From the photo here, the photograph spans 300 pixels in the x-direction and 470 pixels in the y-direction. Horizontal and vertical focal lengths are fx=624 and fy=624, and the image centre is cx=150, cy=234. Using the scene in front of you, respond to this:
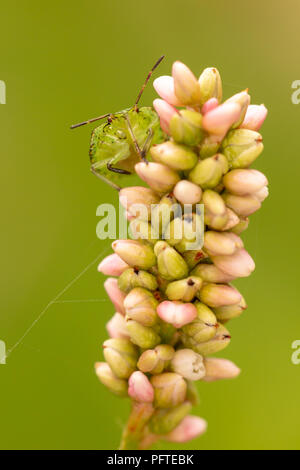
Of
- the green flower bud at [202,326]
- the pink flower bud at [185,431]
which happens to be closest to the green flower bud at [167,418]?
the pink flower bud at [185,431]

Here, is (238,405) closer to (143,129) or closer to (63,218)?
(63,218)

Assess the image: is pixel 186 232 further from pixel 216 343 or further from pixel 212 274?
pixel 216 343

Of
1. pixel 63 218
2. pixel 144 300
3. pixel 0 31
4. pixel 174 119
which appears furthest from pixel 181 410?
pixel 0 31

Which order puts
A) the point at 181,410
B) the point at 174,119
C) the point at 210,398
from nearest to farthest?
the point at 174,119, the point at 181,410, the point at 210,398

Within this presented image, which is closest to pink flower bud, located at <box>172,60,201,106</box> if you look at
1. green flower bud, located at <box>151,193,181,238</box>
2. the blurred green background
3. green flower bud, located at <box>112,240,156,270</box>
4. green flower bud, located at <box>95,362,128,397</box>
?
green flower bud, located at <box>151,193,181,238</box>

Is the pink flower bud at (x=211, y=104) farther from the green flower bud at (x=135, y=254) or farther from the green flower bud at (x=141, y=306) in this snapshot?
the green flower bud at (x=141, y=306)

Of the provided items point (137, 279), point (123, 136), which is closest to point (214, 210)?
point (137, 279)

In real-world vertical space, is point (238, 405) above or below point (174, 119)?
below
